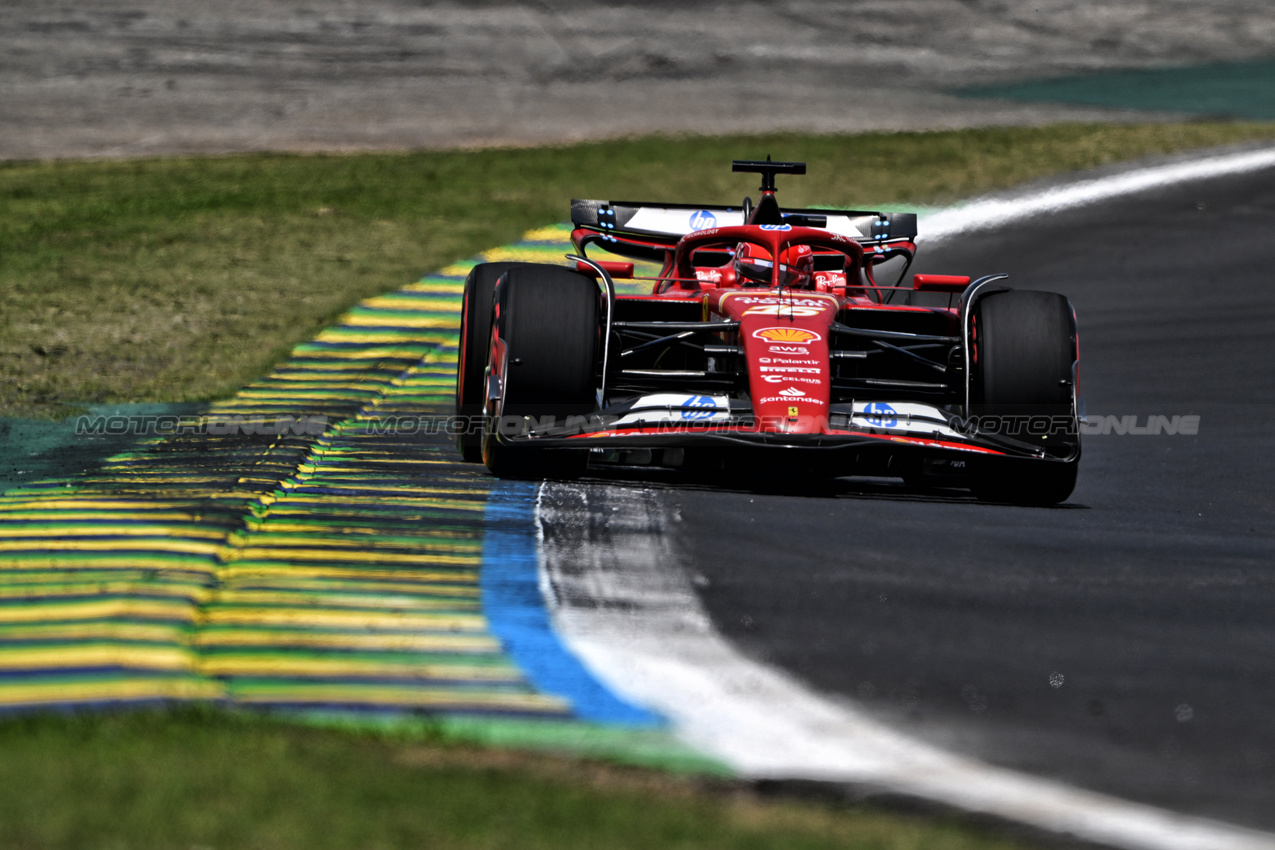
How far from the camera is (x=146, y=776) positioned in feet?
10.2

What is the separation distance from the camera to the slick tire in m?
7.33

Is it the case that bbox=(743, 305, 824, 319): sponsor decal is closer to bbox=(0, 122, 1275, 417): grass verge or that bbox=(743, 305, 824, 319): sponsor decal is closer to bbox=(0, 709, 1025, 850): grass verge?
bbox=(0, 122, 1275, 417): grass verge

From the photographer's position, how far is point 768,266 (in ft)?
25.2

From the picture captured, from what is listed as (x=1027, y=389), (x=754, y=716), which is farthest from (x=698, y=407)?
(x=754, y=716)

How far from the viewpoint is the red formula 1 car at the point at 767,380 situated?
236 inches

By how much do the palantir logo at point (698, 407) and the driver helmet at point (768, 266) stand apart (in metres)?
1.59

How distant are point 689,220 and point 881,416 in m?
3.15

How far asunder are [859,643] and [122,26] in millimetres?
19470

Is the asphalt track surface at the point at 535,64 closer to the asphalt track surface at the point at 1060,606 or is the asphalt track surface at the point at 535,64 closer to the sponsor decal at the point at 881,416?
the asphalt track surface at the point at 1060,606

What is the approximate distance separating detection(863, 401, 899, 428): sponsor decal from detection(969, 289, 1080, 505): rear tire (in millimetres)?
502

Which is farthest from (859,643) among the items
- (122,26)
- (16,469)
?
(122,26)

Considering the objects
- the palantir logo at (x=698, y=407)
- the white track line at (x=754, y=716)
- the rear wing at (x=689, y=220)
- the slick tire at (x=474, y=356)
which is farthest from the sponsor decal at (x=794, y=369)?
the rear wing at (x=689, y=220)

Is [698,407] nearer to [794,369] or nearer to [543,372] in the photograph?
[794,369]

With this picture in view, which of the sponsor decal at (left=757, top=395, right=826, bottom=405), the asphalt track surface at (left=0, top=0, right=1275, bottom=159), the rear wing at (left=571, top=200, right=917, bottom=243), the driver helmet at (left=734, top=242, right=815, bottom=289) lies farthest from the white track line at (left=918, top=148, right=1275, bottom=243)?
the sponsor decal at (left=757, top=395, right=826, bottom=405)
